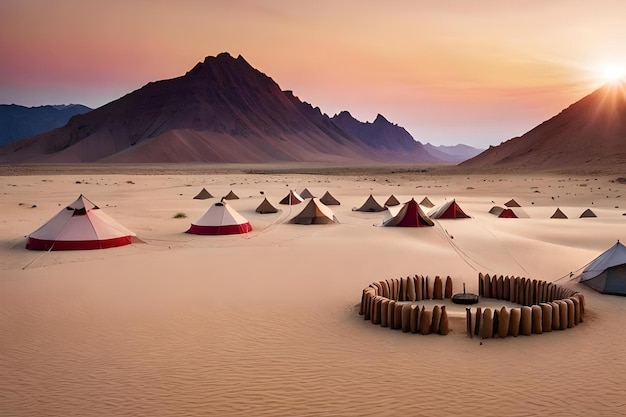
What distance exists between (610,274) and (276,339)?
7949mm

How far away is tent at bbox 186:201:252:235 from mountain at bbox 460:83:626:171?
64298 mm

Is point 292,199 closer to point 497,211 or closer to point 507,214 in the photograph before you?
point 497,211

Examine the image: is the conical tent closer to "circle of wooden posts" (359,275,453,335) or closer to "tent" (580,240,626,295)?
"tent" (580,240,626,295)

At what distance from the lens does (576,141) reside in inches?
3593

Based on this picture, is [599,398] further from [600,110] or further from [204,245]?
[600,110]

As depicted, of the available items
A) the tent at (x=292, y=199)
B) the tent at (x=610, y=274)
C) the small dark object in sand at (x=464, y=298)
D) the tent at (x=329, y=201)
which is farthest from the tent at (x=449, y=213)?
the small dark object in sand at (x=464, y=298)

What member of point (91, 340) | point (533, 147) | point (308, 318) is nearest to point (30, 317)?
point (91, 340)

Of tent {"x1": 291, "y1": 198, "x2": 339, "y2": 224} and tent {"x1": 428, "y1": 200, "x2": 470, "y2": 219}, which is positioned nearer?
tent {"x1": 291, "y1": 198, "x2": 339, "y2": 224}

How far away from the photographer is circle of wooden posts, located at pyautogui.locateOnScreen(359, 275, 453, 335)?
9617 millimetres

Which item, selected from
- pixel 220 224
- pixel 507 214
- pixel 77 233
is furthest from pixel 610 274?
pixel 507 214

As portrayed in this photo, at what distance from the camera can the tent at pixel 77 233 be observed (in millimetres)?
17531

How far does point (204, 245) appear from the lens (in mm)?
19281

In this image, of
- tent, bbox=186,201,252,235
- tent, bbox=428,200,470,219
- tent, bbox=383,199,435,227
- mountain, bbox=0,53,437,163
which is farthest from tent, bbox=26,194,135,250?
mountain, bbox=0,53,437,163

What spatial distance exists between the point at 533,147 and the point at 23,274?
325 ft
